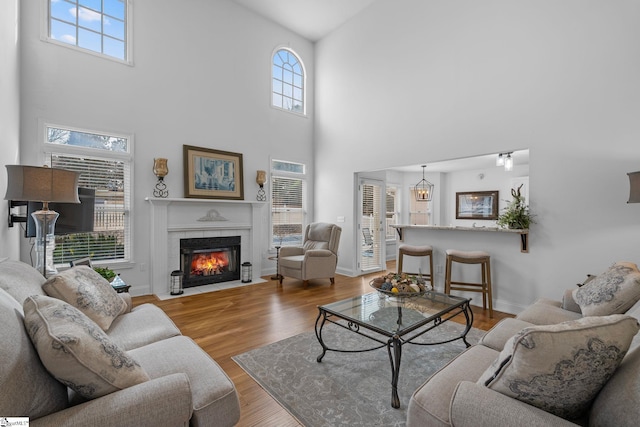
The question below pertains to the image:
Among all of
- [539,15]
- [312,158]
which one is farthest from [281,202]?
[539,15]

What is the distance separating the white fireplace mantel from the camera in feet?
15.4

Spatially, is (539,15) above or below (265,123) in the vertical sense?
above

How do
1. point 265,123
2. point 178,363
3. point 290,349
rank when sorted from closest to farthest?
1. point 178,363
2. point 290,349
3. point 265,123

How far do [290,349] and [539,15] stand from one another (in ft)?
15.7

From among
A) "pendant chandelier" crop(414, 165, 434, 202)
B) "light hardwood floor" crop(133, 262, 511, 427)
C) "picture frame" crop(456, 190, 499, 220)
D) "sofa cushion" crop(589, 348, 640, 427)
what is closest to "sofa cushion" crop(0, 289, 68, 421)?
"light hardwood floor" crop(133, 262, 511, 427)

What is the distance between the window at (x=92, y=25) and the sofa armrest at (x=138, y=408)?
4974 mm

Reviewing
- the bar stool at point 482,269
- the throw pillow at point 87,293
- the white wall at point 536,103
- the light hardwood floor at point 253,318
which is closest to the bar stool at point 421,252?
the bar stool at point 482,269

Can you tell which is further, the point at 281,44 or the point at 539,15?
the point at 281,44

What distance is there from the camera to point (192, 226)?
5059 millimetres

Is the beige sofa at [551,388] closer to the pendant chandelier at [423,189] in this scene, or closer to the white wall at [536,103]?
the white wall at [536,103]

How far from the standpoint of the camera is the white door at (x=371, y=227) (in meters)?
6.17

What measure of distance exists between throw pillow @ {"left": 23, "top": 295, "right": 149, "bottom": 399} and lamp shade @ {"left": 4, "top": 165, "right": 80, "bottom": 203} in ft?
4.54

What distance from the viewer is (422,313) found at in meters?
2.49

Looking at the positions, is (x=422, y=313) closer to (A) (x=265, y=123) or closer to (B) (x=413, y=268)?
(B) (x=413, y=268)
